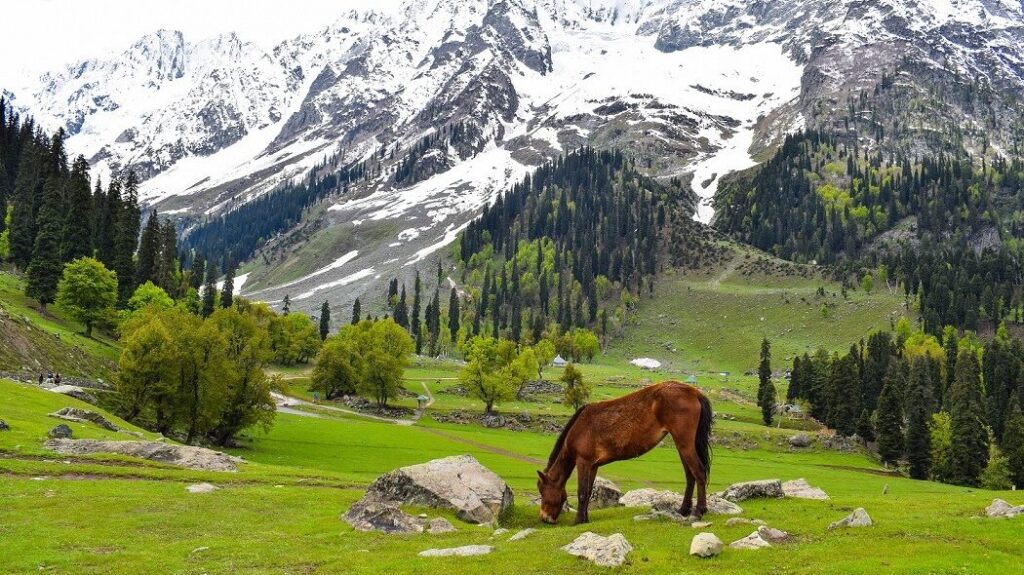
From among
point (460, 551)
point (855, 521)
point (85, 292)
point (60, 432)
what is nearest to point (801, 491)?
point (855, 521)

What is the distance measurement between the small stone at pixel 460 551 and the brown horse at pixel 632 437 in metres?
5.43

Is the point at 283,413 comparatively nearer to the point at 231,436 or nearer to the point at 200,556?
the point at 231,436

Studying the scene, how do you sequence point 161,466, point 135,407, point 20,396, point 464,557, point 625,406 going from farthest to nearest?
point 135,407 → point 20,396 → point 161,466 → point 625,406 → point 464,557

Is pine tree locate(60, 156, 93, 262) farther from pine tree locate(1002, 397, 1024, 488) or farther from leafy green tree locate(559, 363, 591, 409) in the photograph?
pine tree locate(1002, 397, 1024, 488)

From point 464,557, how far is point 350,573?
319 centimetres

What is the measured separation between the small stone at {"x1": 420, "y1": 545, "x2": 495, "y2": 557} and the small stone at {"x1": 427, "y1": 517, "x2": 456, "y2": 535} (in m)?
3.25

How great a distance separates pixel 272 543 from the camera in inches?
824

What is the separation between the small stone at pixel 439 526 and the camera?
896 inches

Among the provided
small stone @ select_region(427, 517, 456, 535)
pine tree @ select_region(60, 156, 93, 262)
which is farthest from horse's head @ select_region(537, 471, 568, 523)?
pine tree @ select_region(60, 156, 93, 262)

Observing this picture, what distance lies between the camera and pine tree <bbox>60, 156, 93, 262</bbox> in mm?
106812

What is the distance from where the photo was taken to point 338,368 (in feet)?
369

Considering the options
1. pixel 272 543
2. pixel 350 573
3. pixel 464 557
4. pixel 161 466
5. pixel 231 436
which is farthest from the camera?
pixel 231 436

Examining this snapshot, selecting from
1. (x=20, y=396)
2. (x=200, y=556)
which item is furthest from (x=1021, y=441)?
(x=20, y=396)

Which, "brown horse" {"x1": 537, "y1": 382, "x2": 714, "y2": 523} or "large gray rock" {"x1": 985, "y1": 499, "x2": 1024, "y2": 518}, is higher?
"brown horse" {"x1": 537, "y1": 382, "x2": 714, "y2": 523}
